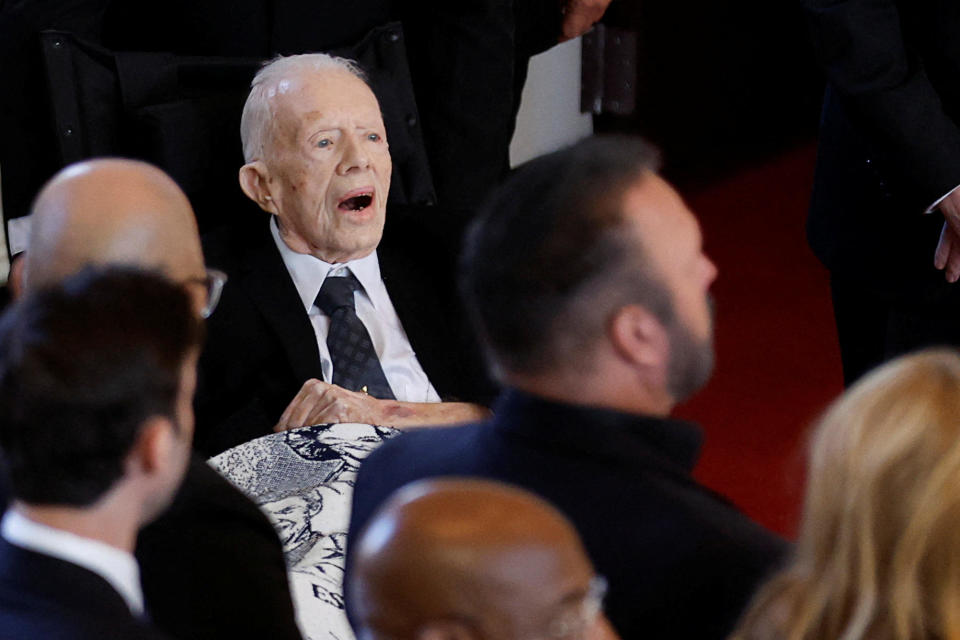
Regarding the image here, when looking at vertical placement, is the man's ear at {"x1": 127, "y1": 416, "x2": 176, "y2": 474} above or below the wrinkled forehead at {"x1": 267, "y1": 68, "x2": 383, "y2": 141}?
below

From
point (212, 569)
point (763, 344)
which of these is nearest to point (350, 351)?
point (212, 569)

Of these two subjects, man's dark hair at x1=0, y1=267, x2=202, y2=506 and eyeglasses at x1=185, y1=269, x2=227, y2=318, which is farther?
eyeglasses at x1=185, y1=269, x2=227, y2=318

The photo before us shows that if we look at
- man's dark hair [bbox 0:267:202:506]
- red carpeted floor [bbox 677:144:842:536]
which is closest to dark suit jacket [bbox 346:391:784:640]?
man's dark hair [bbox 0:267:202:506]

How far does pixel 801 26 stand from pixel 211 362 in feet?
13.5

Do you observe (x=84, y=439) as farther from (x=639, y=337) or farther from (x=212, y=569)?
(x=639, y=337)

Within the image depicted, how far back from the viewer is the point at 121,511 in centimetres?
109

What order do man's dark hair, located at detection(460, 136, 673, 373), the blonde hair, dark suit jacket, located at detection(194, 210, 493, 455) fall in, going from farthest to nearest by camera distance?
dark suit jacket, located at detection(194, 210, 493, 455) → man's dark hair, located at detection(460, 136, 673, 373) → the blonde hair

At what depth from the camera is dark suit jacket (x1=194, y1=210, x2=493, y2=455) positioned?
7.56ft

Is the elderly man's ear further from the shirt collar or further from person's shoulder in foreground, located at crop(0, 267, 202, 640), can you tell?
person's shoulder in foreground, located at crop(0, 267, 202, 640)

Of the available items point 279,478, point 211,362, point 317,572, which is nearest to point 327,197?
point 211,362

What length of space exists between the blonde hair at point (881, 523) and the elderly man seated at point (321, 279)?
1253mm

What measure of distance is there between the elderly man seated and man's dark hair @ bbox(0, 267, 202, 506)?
1204 mm

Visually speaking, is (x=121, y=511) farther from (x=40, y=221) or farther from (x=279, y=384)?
(x=279, y=384)

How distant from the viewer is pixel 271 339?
7.68ft
